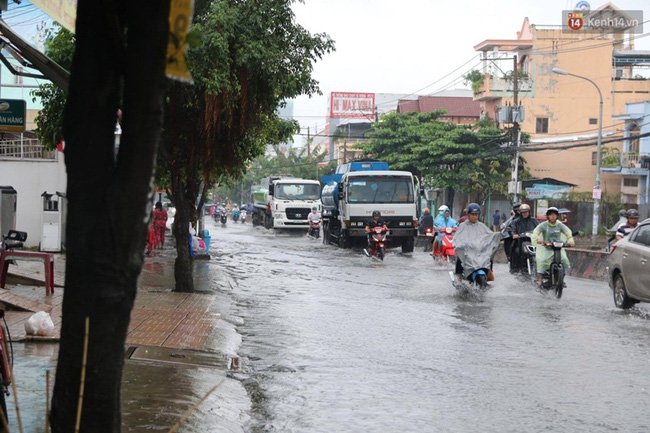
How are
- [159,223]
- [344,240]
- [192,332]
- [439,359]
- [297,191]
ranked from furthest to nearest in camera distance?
Result: [297,191]
[344,240]
[159,223]
[192,332]
[439,359]

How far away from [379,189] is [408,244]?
7.27ft

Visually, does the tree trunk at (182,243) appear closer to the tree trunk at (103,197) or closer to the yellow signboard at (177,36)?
the tree trunk at (103,197)

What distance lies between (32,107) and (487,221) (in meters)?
28.2

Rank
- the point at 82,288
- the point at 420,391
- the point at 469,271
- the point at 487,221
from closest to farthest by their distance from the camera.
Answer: the point at 82,288 < the point at 420,391 < the point at 469,271 < the point at 487,221

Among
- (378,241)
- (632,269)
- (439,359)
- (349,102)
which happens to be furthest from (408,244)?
(349,102)

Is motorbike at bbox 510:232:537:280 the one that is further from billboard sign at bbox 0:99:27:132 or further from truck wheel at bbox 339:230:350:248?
truck wheel at bbox 339:230:350:248

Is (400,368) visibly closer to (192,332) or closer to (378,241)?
(192,332)

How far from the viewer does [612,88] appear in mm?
59125

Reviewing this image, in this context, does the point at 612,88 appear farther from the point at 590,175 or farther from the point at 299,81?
the point at 299,81

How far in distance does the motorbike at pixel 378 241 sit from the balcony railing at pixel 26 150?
9561 mm

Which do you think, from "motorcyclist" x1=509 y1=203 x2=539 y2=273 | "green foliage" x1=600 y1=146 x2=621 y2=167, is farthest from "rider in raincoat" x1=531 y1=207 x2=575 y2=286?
"green foliage" x1=600 y1=146 x2=621 y2=167

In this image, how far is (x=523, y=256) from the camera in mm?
19219

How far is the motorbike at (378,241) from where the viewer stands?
2730 cm

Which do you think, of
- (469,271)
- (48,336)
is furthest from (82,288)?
(469,271)
